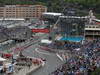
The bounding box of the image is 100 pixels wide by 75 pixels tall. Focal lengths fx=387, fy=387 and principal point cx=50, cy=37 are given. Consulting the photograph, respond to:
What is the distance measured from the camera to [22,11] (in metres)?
34.8

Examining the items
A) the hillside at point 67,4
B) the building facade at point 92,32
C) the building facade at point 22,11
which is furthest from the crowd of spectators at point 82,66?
the hillside at point 67,4

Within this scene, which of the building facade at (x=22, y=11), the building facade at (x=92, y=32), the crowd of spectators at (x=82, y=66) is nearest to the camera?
the crowd of spectators at (x=82, y=66)

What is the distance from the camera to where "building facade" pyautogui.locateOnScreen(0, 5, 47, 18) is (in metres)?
34.4

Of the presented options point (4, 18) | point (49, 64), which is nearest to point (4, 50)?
point (49, 64)

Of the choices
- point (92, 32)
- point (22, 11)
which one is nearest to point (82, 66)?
point (92, 32)

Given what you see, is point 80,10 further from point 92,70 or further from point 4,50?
point 92,70

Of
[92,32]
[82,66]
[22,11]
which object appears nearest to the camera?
[82,66]

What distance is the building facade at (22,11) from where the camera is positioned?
34438mm

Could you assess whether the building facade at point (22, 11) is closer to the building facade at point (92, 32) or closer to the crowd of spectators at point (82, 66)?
the building facade at point (92, 32)

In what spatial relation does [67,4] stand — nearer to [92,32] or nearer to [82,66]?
[92,32]

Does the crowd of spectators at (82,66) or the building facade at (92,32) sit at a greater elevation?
the crowd of spectators at (82,66)

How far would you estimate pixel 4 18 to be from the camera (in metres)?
33.3

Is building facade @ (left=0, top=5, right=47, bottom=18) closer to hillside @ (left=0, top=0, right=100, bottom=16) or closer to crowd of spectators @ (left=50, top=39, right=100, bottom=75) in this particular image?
hillside @ (left=0, top=0, right=100, bottom=16)

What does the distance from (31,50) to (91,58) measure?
237 inches
